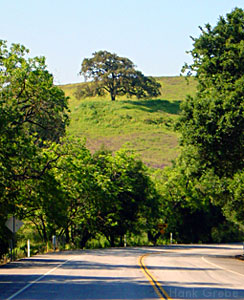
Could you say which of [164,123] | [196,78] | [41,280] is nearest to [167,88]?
[164,123]

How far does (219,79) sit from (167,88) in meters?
120

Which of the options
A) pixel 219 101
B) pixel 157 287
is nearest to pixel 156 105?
pixel 219 101

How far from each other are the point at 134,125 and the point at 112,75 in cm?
1128

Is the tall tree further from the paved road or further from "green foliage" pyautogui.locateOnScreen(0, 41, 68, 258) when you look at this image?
the paved road

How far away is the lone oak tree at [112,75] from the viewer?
10994cm

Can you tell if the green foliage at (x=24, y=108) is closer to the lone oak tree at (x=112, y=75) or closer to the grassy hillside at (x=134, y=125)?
the grassy hillside at (x=134, y=125)

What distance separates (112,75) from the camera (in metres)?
111

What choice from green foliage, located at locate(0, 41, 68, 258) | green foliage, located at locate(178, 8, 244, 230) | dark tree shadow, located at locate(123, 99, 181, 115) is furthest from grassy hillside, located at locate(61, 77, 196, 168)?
green foliage, located at locate(0, 41, 68, 258)

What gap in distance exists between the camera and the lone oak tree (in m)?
110

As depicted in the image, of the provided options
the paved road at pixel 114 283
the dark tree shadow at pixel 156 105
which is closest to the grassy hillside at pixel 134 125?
the dark tree shadow at pixel 156 105

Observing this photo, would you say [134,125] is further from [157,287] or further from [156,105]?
[157,287]

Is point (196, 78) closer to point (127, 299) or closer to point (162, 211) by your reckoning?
point (127, 299)

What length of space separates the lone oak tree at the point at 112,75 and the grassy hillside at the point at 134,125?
5276 mm

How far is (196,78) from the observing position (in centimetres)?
3434
